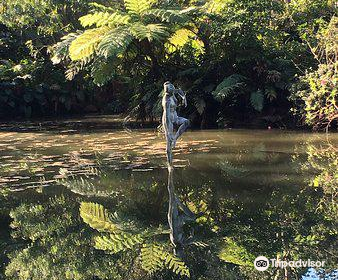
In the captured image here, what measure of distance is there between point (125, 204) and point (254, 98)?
22.7 ft

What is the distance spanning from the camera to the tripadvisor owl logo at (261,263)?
3.46m

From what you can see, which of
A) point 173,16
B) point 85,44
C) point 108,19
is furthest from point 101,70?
point 173,16

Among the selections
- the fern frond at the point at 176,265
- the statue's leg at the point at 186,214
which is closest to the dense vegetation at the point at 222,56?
the statue's leg at the point at 186,214

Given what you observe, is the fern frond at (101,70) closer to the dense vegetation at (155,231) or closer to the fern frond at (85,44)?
the fern frond at (85,44)

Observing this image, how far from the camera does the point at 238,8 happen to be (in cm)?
1233

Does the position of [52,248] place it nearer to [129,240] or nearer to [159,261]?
[129,240]

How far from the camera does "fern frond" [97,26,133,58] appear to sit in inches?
429

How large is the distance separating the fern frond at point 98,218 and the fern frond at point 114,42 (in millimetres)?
6074

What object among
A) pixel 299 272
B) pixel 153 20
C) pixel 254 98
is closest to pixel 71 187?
pixel 299 272

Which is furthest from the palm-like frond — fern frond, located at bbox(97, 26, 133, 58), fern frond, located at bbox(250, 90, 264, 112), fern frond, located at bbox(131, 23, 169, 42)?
fern frond, located at bbox(250, 90, 264, 112)

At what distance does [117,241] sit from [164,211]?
0.87 meters

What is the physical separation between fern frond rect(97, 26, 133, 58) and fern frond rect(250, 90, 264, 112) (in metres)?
3.23

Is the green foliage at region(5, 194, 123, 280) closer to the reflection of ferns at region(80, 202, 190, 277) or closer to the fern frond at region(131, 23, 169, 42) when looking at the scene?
the reflection of ferns at region(80, 202, 190, 277)

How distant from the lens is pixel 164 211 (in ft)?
16.3
